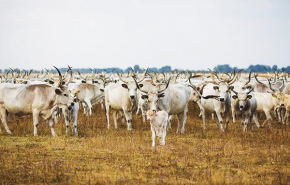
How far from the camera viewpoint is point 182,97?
16.3 meters

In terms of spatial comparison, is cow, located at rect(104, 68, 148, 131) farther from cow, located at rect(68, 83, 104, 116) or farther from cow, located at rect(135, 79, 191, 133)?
cow, located at rect(68, 83, 104, 116)

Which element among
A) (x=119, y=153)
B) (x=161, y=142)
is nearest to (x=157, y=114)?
(x=161, y=142)

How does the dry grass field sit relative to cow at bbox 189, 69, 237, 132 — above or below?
below

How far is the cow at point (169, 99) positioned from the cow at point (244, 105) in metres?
2.10

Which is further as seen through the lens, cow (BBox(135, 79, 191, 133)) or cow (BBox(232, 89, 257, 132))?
cow (BBox(232, 89, 257, 132))

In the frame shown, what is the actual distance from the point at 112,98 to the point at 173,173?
9282 millimetres

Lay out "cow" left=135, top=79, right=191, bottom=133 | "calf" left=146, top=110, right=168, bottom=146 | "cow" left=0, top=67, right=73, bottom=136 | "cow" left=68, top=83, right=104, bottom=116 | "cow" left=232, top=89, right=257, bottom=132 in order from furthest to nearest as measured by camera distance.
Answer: "cow" left=68, top=83, right=104, bottom=116, "cow" left=232, top=89, right=257, bottom=132, "cow" left=0, top=67, right=73, bottom=136, "cow" left=135, top=79, right=191, bottom=133, "calf" left=146, top=110, right=168, bottom=146

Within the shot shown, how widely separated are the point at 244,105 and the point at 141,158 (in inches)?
283

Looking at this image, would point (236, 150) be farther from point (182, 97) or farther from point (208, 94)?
point (208, 94)

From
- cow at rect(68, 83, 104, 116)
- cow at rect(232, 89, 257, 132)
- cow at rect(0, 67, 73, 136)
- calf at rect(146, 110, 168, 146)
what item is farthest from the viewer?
cow at rect(68, 83, 104, 116)

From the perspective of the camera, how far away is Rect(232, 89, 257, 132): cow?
54.2 feet

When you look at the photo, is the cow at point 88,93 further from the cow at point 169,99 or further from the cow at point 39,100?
the cow at point 39,100

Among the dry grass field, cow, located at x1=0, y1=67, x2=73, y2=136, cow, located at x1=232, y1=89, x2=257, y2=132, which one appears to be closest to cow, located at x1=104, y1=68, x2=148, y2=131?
the dry grass field

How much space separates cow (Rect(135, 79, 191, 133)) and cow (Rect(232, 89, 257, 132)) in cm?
210
